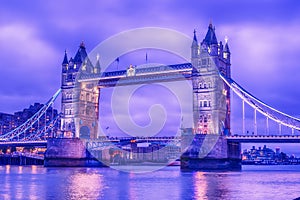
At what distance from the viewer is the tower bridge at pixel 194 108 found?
4450 centimetres

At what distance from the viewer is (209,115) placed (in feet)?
156

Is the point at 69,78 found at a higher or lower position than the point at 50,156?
higher

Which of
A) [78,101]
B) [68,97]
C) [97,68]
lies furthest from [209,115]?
[97,68]

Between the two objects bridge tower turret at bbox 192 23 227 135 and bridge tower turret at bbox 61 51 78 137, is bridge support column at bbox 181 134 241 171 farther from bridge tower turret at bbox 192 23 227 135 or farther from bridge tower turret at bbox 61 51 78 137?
bridge tower turret at bbox 61 51 78 137

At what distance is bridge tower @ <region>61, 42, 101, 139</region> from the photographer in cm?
5684

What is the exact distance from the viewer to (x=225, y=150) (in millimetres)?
45094

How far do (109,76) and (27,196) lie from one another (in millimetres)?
36985

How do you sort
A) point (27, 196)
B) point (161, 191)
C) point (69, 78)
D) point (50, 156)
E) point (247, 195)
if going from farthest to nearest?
point (69, 78), point (50, 156), point (161, 191), point (247, 195), point (27, 196)

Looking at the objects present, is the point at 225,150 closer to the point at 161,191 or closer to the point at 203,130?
the point at 203,130

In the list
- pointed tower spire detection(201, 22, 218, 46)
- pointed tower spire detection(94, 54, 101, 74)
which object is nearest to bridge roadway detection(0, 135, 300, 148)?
pointed tower spire detection(201, 22, 218, 46)

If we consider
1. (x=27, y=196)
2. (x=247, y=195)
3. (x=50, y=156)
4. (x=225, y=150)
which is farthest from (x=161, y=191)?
(x=50, y=156)

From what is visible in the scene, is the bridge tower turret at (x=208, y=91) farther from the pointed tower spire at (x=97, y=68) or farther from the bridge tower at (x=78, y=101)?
the pointed tower spire at (x=97, y=68)

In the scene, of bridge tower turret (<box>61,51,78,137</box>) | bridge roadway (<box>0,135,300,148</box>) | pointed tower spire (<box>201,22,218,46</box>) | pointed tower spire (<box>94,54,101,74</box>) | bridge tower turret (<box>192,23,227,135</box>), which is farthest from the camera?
pointed tower spire (<box>94,54,101,74</box>)

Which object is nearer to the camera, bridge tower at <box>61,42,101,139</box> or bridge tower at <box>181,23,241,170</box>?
bridge tower at <box>181,23,241,170</box>
